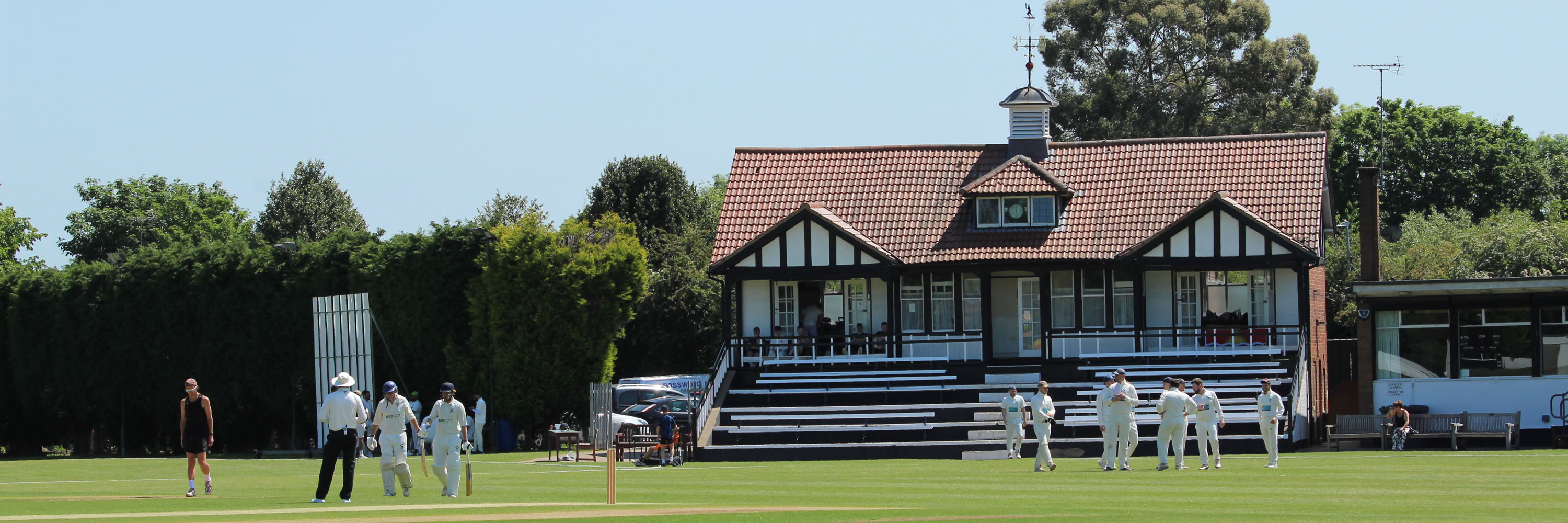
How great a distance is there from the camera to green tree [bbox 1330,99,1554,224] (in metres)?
64.7

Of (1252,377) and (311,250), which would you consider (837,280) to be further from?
(311,250)

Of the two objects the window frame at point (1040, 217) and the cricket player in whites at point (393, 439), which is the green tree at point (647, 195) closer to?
the window frame at point (1040, 217)

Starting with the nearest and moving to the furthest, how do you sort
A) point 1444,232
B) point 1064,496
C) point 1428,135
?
point 1064,496, point 1444,232, point 1428,135

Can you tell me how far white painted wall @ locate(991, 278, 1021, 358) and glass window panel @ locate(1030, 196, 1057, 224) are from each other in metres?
1.43

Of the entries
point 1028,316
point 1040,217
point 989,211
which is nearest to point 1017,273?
point 1028,316

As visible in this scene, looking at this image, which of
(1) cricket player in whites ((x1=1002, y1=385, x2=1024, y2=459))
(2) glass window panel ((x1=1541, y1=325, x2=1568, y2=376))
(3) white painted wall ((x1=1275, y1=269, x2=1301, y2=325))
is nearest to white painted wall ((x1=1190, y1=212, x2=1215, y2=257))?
(3) white painted wall ((x1=1275, y1=269, x2=1301, y2=325))

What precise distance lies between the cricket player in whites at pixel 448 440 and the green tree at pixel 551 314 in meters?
19.7

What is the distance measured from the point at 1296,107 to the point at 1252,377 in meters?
25.8

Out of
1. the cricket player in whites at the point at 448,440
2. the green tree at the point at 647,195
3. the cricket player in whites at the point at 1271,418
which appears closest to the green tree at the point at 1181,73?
the green tree at the point at 647,195

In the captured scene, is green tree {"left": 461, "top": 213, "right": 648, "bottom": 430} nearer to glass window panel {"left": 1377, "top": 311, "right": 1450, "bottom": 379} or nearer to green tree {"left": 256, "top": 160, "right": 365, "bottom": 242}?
glass window panel {"left": 1377, "top": 311, "right": 1450, "bottom": 379}

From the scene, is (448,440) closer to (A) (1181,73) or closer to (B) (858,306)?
(B) (858,306)

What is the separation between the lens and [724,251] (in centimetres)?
3797

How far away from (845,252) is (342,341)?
491 inches

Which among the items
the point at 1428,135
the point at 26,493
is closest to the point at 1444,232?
the point at 1428,135
